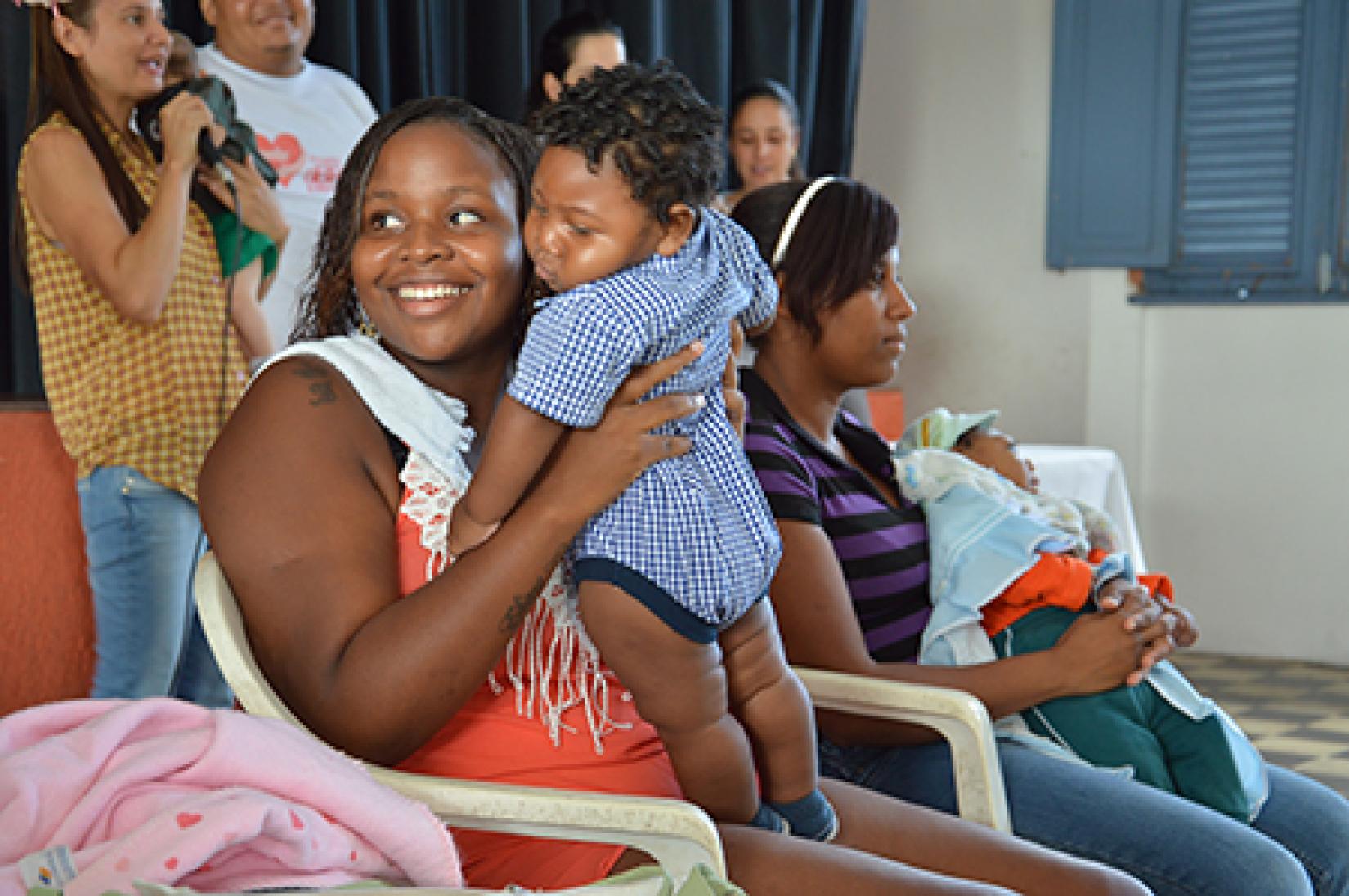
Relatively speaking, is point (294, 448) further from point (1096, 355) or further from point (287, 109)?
point (1096, 355)

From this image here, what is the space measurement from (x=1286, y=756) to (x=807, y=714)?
304 cm

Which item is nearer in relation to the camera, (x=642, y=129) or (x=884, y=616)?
(x=642, y=129)

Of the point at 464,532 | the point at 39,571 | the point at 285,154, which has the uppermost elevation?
the point at 285,154

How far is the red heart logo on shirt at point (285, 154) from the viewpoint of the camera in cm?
285

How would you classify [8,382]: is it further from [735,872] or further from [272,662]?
[735,872]

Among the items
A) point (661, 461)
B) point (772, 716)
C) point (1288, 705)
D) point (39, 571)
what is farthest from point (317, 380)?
point (1288, 705)

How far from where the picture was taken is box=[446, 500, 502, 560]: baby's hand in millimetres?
1297

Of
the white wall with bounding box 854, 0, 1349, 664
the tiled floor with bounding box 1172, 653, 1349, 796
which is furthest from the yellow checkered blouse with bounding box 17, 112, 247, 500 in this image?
the white wall with bounding box 854, 0, 1349, 664

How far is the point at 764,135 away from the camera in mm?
3967

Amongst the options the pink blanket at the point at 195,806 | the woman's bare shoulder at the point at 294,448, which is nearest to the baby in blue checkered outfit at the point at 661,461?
the woman's bare shoulder at the point at 294,448

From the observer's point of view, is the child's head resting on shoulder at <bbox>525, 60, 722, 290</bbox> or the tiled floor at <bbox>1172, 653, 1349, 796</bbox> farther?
the tiled floor at <bbox>1172, 653, 1349, 796</bbox>

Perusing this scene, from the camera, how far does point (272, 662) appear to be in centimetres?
134

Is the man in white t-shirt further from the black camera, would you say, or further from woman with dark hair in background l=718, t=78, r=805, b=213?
woman with dark hair in background l=718, t=78, r=805, b=213

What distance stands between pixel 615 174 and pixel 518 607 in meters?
0.40
